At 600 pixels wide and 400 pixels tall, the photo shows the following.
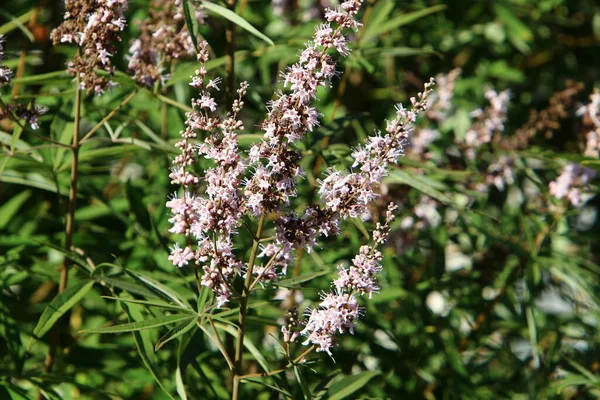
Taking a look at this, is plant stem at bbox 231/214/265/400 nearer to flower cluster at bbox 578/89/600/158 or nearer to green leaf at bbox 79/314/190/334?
green leaf at bbox 79/314/190/334

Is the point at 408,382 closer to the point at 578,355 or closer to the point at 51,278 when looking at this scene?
the point at 578,355

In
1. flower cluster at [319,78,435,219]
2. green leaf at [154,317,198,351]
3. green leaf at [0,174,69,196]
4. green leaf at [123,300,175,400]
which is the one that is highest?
→ flower cluster at [319,78,435,219]

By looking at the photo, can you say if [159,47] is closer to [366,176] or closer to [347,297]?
[366,176]

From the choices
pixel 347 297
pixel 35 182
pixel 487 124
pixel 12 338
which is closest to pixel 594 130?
pixel 487 124

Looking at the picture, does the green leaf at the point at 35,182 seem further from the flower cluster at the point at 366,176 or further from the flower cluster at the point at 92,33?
the flower cluster at the point at 366,176

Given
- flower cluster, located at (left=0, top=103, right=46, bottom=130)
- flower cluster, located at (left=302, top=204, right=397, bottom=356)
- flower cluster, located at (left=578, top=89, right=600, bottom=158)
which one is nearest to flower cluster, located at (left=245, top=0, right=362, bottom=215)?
flower cluster, located at (left=302, top=204, right=397, bottom=356)

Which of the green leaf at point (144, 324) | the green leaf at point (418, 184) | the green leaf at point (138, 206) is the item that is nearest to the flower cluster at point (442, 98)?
the green leaf at point (418, 184)
